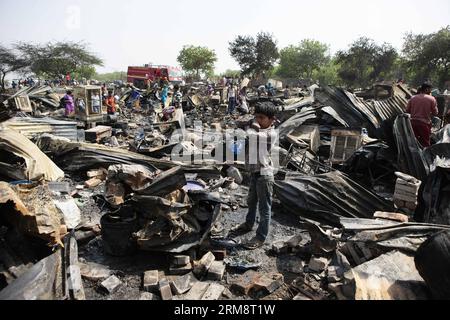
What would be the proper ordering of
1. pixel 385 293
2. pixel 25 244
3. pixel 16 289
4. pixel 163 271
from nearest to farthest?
1. pixel 16 289
2. pixel 385 293
3. pixel 25 244
4. pixel 163 271

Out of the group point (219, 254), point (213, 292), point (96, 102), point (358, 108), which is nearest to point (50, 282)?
point (213, 292)

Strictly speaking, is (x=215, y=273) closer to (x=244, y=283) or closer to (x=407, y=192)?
(x=244, y=283)

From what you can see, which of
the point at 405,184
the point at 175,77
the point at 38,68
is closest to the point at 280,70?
the point at 175,77

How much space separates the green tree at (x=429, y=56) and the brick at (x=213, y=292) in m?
29.2

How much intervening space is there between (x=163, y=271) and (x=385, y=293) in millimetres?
1954

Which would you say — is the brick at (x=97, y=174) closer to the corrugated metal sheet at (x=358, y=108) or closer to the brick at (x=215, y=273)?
the brick at (x=215, y=273)

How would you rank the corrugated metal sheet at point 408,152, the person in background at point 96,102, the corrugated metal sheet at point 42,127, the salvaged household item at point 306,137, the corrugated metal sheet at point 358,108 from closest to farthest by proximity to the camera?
the corrugated metal sheet at point 408,152 < the corrugated metal sheet at point 42,127 < the salvaged household item at point 306,137 < the corrugated metal sheet at point 358,108 < the person in background at point 96,102

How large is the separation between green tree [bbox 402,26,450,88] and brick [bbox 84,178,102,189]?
93.9ft

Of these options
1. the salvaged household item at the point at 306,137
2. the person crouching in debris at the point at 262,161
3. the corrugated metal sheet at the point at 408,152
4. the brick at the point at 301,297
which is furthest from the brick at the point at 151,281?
the salvaged household item at the point at 306,137

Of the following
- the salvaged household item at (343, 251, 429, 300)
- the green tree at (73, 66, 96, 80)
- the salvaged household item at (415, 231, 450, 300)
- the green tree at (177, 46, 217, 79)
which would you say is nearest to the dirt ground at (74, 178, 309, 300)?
the salvaged household item at (343, 251, 429, 300)

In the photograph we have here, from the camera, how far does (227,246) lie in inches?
141

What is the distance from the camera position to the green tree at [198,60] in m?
47.4

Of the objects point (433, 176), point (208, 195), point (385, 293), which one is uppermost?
point (433, 176)
